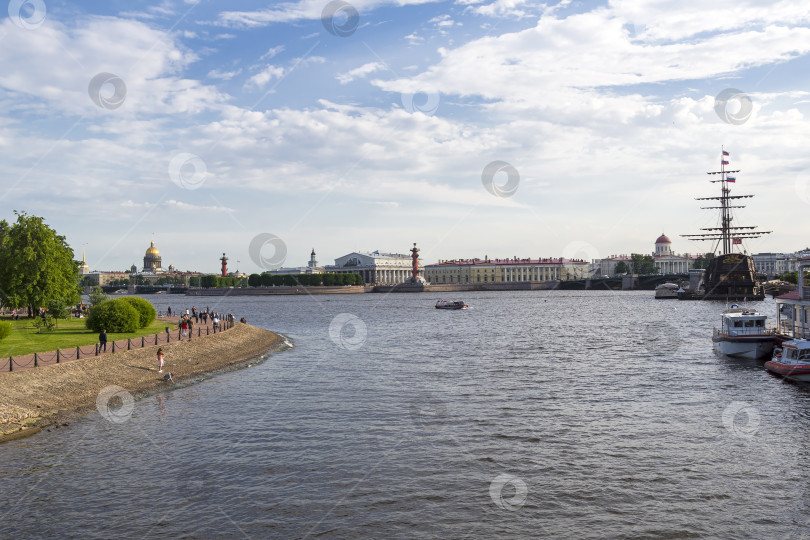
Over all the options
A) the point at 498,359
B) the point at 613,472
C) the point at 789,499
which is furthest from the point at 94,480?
the point at 498,359

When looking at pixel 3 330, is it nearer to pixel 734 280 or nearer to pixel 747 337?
pixel 747 337

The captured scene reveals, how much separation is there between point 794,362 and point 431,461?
67.3 ft

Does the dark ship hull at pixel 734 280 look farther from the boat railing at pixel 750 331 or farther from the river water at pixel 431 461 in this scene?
the river water at pixel 431 461

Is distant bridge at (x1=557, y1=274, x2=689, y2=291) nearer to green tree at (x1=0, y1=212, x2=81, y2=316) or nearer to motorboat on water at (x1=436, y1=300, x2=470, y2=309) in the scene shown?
motorboat on water at (x1=436, y1=300, x2=470, y2=309)

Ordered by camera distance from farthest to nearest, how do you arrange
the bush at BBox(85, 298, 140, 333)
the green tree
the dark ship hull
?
the dark ship hull → the green tree → the bush at BBox(85, 298, 140, 333)

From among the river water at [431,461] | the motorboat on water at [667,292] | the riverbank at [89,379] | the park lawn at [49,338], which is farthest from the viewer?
the motorboat on water at [667,292]

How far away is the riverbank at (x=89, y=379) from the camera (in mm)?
20766

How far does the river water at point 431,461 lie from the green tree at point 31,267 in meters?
24.2

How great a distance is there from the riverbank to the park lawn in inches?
140

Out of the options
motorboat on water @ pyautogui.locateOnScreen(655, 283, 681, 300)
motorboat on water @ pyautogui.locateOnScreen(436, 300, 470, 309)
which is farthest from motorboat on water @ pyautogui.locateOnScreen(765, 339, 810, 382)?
motorboat on water @ pyautogui.locateOnScreen(655, 283, 681, 300)

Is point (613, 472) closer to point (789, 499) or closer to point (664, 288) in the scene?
point (789, 499)

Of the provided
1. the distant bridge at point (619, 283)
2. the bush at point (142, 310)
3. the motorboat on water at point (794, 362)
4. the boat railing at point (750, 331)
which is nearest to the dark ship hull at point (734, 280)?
the distant bridge at point (619, 283)

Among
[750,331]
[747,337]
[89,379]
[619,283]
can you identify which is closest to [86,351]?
[89,379]

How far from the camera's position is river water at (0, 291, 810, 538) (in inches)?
507
